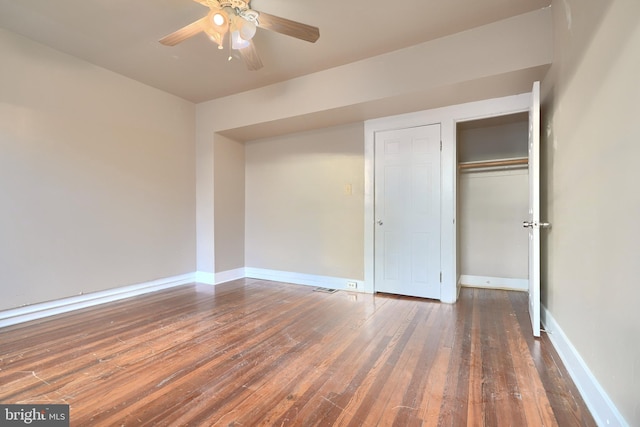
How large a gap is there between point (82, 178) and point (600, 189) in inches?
169

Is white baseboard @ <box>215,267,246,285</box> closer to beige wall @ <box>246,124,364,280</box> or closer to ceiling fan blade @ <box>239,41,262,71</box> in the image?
beige wall @ <box>246,124,364,280</box>

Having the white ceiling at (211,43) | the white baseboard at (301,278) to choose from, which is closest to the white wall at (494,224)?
the white baseboard at (301,278)

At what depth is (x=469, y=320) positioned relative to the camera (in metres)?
2.73

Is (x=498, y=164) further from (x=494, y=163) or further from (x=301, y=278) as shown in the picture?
(x=301, y=278)

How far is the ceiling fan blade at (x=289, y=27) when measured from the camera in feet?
6.79

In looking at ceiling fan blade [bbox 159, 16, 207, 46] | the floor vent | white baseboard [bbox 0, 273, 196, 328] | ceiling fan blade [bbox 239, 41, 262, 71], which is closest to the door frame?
the floor vent

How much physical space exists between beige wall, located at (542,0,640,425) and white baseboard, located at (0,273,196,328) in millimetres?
4254

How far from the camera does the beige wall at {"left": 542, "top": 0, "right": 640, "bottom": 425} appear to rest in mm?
1184

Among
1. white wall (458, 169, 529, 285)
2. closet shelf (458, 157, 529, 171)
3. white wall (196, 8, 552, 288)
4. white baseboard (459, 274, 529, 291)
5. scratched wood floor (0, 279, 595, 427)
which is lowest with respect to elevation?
scratched wood floor (0, 279, 595, 427)

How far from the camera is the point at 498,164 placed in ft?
12.4

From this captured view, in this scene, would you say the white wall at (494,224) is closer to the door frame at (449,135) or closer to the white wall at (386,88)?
the door frame at (449,135)

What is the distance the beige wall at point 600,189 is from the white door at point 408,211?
1.21 metres

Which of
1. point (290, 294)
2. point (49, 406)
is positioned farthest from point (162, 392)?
point (290, 294)

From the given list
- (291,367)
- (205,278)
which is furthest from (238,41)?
(205,278)
